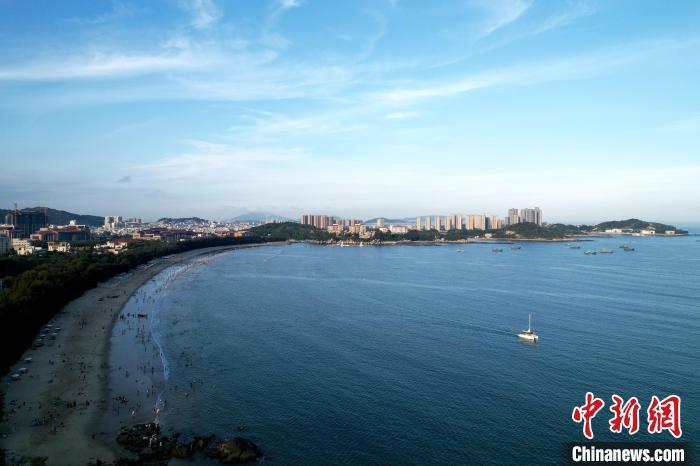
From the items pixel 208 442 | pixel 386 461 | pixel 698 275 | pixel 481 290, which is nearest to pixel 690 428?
pixel 386 461

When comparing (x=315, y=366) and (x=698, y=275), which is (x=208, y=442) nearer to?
(x=315, y=366)

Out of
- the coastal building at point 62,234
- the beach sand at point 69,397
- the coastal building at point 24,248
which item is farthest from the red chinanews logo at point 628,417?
the coastal building at point 62,234

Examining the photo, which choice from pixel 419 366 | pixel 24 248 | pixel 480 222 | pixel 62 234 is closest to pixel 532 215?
pixel 480 222

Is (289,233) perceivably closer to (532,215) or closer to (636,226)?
(532,215)

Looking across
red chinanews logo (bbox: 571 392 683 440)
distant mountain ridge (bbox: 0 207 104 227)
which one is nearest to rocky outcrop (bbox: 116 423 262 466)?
red chinanews logo (bbox: 571 392 683 440)

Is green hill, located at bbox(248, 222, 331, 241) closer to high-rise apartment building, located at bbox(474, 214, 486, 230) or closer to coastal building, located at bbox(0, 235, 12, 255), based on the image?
high-rise apartment building, located at bbox(474, 214, 486, 230)
